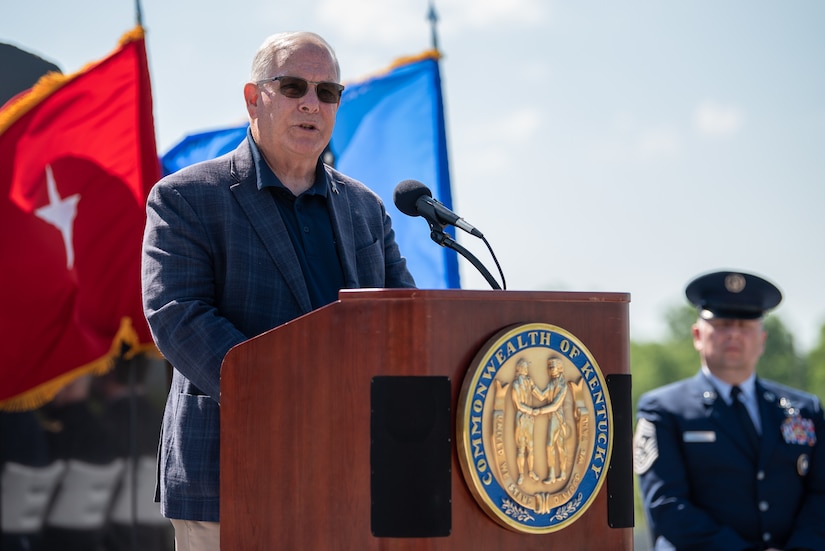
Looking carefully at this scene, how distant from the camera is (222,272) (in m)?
2.20

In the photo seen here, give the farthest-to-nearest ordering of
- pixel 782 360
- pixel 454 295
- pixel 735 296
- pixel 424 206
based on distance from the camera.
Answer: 1. pixel 782 360
2. pixel 735 296
3. pixel 424 206
4. pixel 454 295

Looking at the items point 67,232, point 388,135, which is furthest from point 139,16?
point 388,135

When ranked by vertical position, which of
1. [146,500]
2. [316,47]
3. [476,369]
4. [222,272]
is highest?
[316,47]

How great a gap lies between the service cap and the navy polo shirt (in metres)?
2.68

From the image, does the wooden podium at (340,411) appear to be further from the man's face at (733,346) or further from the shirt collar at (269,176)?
the man's face at (733,346)

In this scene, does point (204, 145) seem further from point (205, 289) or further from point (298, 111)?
point (205, 289)

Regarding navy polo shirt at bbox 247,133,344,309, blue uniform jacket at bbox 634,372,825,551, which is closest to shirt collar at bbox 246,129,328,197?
navy polo shirt at bbox 247,133,344,309

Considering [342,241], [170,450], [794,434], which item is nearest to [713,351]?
[794,434]

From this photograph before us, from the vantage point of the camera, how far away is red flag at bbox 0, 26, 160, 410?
530 centimetres

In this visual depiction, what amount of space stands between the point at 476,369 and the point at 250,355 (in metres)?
0.40

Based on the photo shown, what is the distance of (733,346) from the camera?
4469 mm

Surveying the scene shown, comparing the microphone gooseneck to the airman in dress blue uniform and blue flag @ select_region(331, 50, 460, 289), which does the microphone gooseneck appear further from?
blue flag @ select_region(331, 50, 460, 289)

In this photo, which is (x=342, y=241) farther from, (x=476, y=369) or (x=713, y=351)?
(x=713, y=351)

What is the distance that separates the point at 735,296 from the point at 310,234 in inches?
109
